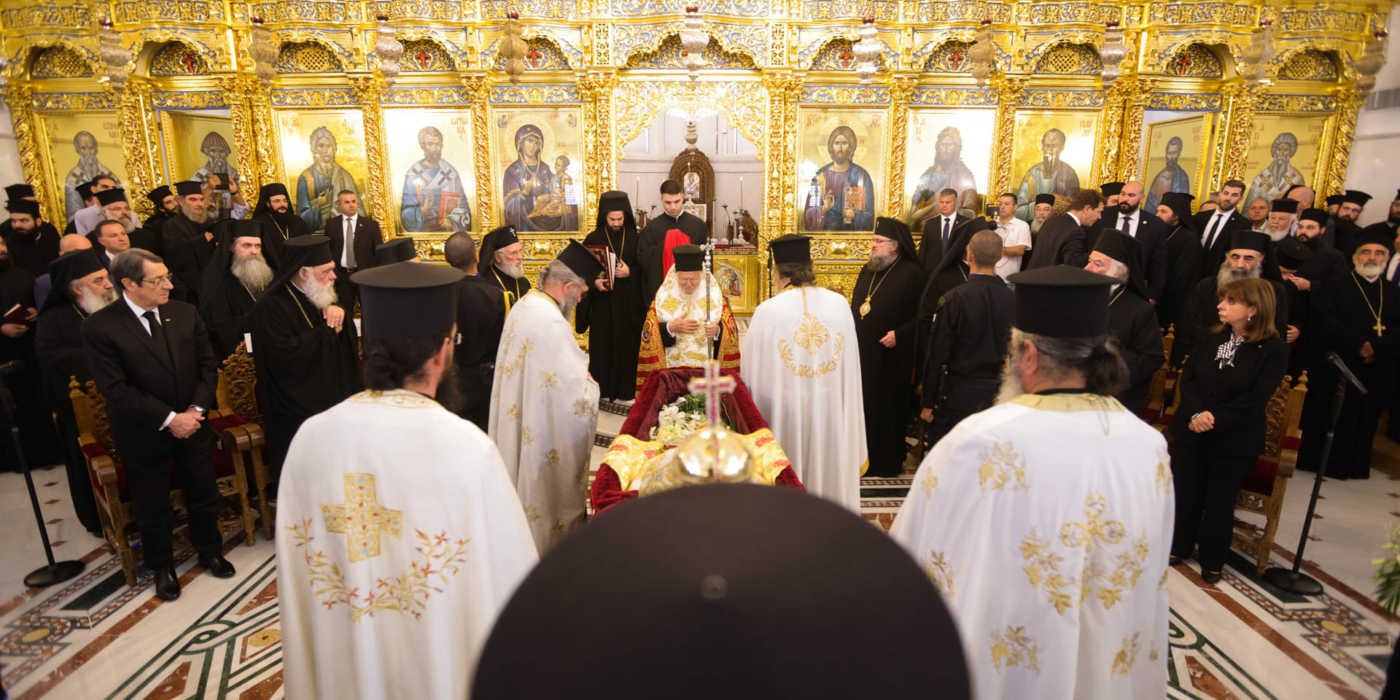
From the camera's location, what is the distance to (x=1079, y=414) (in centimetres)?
189

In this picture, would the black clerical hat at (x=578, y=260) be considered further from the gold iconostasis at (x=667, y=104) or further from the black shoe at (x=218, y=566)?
the gold iconostasis at (x=667, y=104)

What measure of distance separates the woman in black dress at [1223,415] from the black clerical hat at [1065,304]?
2.38m

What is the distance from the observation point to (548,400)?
3.88 metres

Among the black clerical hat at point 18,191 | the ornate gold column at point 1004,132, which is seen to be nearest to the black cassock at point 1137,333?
the ornate gold column at point 1004,132

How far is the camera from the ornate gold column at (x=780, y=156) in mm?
9703

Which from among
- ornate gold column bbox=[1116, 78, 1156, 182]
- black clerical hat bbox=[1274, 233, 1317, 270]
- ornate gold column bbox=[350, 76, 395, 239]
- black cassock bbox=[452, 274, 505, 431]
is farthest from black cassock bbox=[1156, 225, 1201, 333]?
ornate gold column bbox=[350, 76, 395, 239]

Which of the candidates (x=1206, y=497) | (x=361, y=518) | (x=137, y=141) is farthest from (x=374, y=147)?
(x=1206, y=497)

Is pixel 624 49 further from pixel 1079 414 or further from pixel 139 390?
pixel 1079 414

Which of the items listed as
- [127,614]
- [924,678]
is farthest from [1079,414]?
[127,614]

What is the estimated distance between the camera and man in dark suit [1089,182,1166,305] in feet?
21.2

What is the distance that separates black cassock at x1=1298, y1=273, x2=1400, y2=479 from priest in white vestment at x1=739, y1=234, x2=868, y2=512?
447cm

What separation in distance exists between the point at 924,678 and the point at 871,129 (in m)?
10.2

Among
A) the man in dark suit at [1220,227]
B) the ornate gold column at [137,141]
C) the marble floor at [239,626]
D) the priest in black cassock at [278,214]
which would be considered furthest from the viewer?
the ornate gold column at [137,141]

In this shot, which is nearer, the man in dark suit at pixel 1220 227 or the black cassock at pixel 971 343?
the black cassock at pixel 971 343
